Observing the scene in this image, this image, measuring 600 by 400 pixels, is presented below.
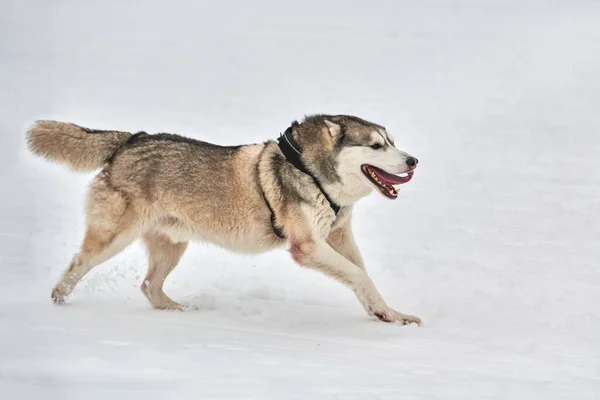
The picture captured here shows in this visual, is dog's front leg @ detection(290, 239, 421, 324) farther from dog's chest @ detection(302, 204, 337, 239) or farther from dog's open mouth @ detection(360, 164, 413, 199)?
dog's open mouth @ detection(360, 164, 413, 199)

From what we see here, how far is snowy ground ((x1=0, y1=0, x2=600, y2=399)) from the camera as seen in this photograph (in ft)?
14.6

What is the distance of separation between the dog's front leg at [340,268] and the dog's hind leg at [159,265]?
125cm

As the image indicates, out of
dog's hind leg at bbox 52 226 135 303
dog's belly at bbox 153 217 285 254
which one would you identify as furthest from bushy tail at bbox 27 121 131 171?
dog's belly at bbox 153 217 285 254

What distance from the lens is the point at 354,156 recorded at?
631 centimetres

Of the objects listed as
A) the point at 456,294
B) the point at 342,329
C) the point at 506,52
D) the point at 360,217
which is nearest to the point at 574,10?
the point at 506,52

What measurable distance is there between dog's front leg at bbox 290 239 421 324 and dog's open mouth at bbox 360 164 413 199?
623mm

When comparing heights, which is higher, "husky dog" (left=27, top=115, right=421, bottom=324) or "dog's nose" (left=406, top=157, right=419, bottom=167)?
"dog's nose" (left=406, top=157, right=419, bottom=167)

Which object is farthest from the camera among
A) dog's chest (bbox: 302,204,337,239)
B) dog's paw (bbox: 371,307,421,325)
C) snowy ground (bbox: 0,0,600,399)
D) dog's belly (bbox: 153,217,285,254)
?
dog's belly (bbox: 153,217,285,254)

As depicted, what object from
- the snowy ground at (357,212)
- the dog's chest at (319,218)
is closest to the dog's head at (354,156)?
the dog's chest at (319,218)

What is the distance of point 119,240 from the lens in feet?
21.4

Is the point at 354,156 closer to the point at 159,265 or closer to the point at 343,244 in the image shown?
the point at 343,244

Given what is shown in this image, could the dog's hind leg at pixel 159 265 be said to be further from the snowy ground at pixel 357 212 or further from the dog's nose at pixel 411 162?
the dog's nose at pixel 411 162

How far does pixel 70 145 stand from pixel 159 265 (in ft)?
4.21

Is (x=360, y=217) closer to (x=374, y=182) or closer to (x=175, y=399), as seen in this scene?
(x=374, y=182)
